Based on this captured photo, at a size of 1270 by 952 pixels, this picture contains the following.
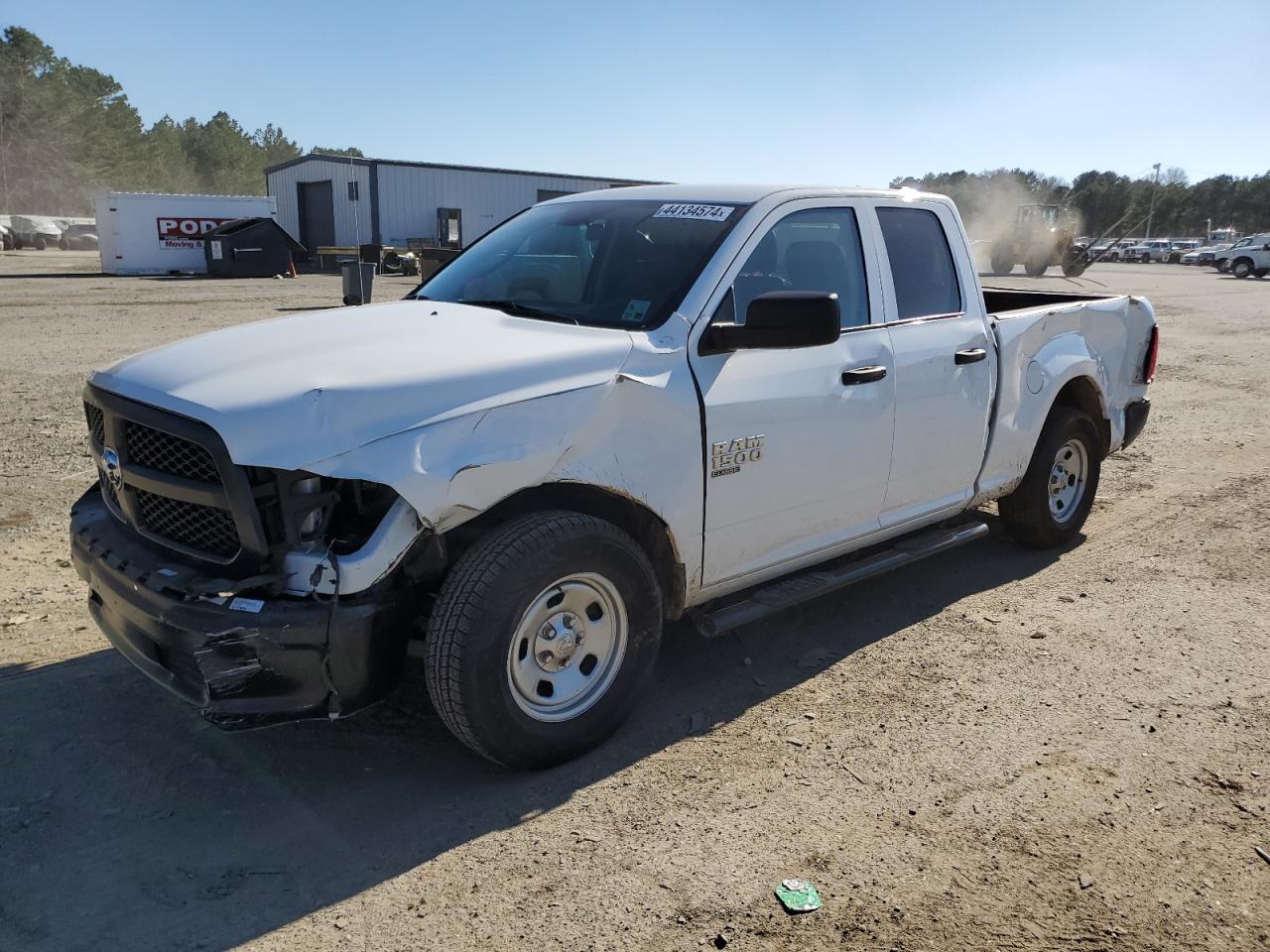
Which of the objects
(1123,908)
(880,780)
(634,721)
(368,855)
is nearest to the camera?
(1123,908)

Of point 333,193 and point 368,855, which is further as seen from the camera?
point 333,193

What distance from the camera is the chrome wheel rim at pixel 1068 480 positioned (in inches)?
226

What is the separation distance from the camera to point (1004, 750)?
3590mm

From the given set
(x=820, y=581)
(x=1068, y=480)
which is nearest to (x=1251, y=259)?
(x=1068, y=480)

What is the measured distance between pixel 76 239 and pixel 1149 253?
6636 centimetres

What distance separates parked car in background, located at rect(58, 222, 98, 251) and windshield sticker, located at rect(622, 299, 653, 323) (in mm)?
58516

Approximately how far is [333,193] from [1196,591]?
4112cm

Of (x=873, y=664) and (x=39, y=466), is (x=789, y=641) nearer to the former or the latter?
(x=873, y=664)

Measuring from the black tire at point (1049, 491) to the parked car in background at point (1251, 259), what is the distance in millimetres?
43864

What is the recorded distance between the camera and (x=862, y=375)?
408cm

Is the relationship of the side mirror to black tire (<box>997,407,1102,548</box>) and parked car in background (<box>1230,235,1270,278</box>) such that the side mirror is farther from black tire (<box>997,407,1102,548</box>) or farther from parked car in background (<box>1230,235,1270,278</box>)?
parked car in background (<box>1230,235,1270,278</box>)

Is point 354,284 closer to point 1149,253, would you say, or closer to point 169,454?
point 169,454

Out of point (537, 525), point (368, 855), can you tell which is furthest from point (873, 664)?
point (368, 855)

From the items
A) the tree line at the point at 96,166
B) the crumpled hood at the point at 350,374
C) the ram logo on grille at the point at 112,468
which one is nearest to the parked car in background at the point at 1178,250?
the tree line at the point at 96,166
